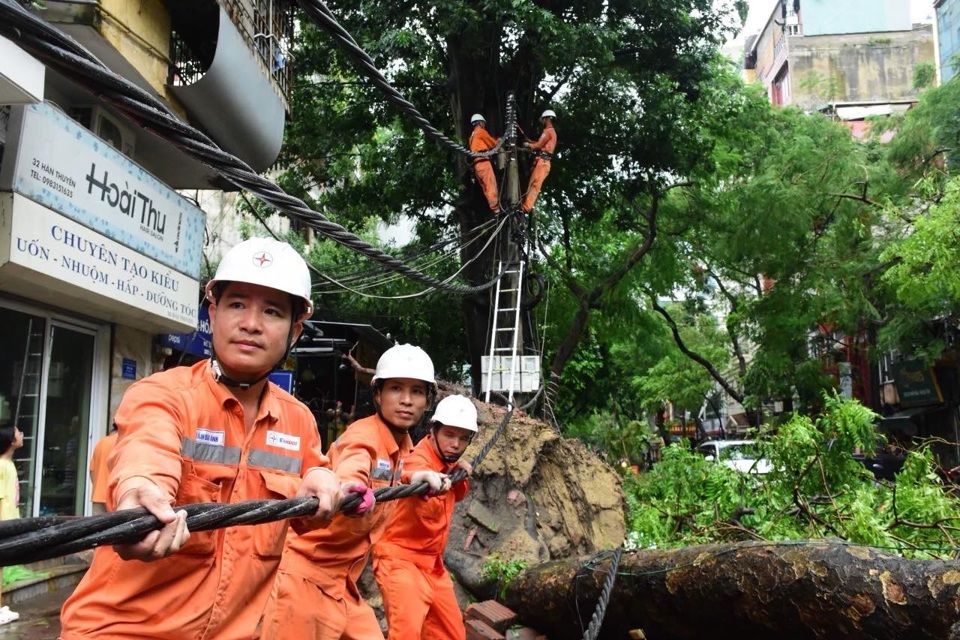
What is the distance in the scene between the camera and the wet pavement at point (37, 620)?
555 cm

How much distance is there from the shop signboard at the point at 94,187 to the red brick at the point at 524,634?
203 inches

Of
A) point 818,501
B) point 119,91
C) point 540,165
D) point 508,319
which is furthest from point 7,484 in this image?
point 540,165

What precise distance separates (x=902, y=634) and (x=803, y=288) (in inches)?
532

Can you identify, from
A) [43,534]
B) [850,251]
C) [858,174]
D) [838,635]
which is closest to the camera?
[43,534]

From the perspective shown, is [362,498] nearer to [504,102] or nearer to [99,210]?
[99,210]

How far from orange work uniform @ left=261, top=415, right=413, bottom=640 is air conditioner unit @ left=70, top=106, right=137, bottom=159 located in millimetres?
5544


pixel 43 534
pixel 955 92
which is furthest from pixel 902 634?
pixel 955 92

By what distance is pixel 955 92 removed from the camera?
16.4 metres

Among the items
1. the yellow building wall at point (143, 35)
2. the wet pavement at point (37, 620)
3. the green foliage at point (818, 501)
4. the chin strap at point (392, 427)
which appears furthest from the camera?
the yellow building wall at point (143, 35)

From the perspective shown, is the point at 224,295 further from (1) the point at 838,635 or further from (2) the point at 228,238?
(2) the point at 228,238

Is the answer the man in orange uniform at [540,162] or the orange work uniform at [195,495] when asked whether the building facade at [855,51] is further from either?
the orange work uniform at [195,495]

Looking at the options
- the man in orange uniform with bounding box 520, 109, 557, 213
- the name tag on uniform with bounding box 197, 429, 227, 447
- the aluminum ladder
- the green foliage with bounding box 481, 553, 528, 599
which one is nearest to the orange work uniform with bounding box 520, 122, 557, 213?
the man in orange uniform with bounding box 520, 109, 557, 213

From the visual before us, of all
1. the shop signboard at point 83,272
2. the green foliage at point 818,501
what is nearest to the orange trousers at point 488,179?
the shop signboard at point 83,272

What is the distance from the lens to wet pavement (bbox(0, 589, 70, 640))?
5.55 m
